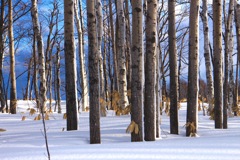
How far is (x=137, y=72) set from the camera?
4.14m

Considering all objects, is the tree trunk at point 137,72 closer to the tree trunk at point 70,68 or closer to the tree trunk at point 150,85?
the tree trunk at point 150,85

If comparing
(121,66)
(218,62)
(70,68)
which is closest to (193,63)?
(218,62)

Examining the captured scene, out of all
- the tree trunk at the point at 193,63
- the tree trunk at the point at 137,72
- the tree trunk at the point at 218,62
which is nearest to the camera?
the tree trunk at the point at 137,72

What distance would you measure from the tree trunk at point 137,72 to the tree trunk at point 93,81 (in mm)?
459

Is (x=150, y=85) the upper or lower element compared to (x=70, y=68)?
lower

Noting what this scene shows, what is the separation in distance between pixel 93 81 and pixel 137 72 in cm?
58

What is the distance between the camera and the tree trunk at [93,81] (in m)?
3.98

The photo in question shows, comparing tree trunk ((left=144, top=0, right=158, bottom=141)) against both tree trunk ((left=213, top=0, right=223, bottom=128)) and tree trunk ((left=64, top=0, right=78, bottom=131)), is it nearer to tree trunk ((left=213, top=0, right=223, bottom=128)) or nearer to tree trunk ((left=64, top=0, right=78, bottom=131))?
tree trunk ((left=64, top=0, right=78, bottom=131))

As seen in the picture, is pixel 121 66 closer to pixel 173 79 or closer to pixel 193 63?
pixel 173 79

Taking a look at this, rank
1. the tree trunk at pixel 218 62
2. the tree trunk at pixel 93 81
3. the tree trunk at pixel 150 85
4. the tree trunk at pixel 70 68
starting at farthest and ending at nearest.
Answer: the tree trunk at pixel 218 62, the tree trunk at pixel 70 68, the tree trunk at pixel 150 85, the tree trunk at pixel 93 81

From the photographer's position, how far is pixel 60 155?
9.34 ft

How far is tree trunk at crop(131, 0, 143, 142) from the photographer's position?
4.10 meters

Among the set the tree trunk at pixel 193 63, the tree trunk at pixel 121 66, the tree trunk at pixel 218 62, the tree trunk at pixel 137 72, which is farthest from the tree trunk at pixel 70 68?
the tree trunk at pixel 121 66

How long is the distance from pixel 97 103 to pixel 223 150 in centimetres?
167
